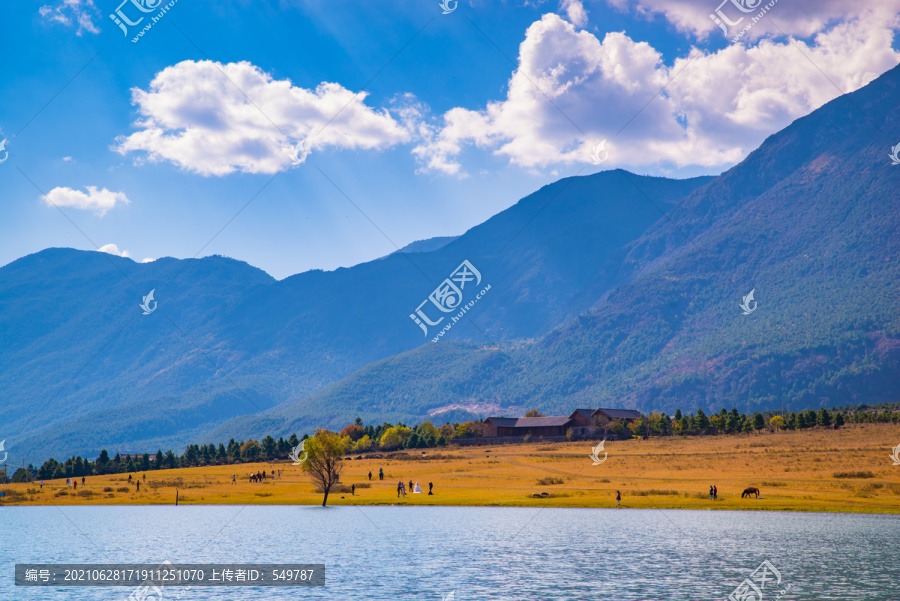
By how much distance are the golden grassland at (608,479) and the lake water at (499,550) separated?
7518 millimetres

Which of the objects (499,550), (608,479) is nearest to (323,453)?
(608,479)

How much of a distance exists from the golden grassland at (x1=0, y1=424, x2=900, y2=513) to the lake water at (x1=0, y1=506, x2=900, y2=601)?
7518mm

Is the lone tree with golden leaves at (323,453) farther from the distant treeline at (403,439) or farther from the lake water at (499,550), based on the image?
the distant treeline at (403,439)

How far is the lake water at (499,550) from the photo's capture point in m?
35.2

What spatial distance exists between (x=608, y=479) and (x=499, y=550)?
48703 millimetres

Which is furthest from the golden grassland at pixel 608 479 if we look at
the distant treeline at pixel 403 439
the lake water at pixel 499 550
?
the distant treeline at pixel 403 439

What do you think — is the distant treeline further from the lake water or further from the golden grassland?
the lake water

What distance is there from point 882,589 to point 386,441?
5695 inches

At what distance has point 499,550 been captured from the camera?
47.9 meters

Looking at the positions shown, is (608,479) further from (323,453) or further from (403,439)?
(403,439)

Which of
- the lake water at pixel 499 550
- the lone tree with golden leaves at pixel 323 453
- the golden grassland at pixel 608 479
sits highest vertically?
the lone tree with golden leaves at pixel 323 453

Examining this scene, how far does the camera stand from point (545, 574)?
3919 cm

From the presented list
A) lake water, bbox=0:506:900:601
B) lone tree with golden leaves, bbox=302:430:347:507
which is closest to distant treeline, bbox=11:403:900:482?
lone tree with golden leaves, bbox=302:430:347:507

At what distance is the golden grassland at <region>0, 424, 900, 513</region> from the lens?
7394 cm
